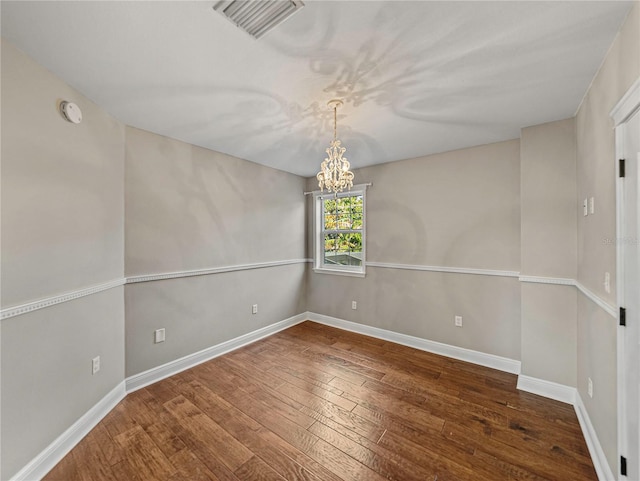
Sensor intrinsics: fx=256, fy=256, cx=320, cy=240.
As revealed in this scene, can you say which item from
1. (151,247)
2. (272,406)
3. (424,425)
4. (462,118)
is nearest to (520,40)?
(462,118)

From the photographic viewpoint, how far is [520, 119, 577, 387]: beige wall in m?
2.26

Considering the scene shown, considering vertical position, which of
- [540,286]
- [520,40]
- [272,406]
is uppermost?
[520,40]

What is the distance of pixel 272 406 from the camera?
2.19 m

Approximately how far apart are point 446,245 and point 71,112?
12.1ft

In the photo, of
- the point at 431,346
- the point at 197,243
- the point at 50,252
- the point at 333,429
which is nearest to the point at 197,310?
the point at 197,243

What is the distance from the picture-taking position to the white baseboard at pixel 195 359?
8.08 ft

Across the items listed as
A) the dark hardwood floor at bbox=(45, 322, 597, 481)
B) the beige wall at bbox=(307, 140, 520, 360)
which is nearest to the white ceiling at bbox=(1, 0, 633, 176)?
the beige wall at bbox=(307, 140, 520, 360)

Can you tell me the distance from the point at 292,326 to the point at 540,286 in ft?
10.5

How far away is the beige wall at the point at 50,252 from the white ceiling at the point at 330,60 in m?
0.24

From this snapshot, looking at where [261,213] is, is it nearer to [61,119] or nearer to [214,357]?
[214,357]

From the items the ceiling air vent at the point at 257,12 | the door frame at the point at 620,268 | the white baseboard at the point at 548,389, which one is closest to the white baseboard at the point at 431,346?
the white baseboard at the point at 548,389

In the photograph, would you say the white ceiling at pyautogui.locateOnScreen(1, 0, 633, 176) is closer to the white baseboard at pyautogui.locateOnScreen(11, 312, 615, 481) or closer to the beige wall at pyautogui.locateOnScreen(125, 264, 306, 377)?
the beige wall at pyautogui.locateOnScreen(125, 264, 306, 377)

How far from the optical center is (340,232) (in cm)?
427

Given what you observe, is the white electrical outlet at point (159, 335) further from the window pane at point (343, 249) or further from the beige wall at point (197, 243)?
the window pane at point (343, 249)
